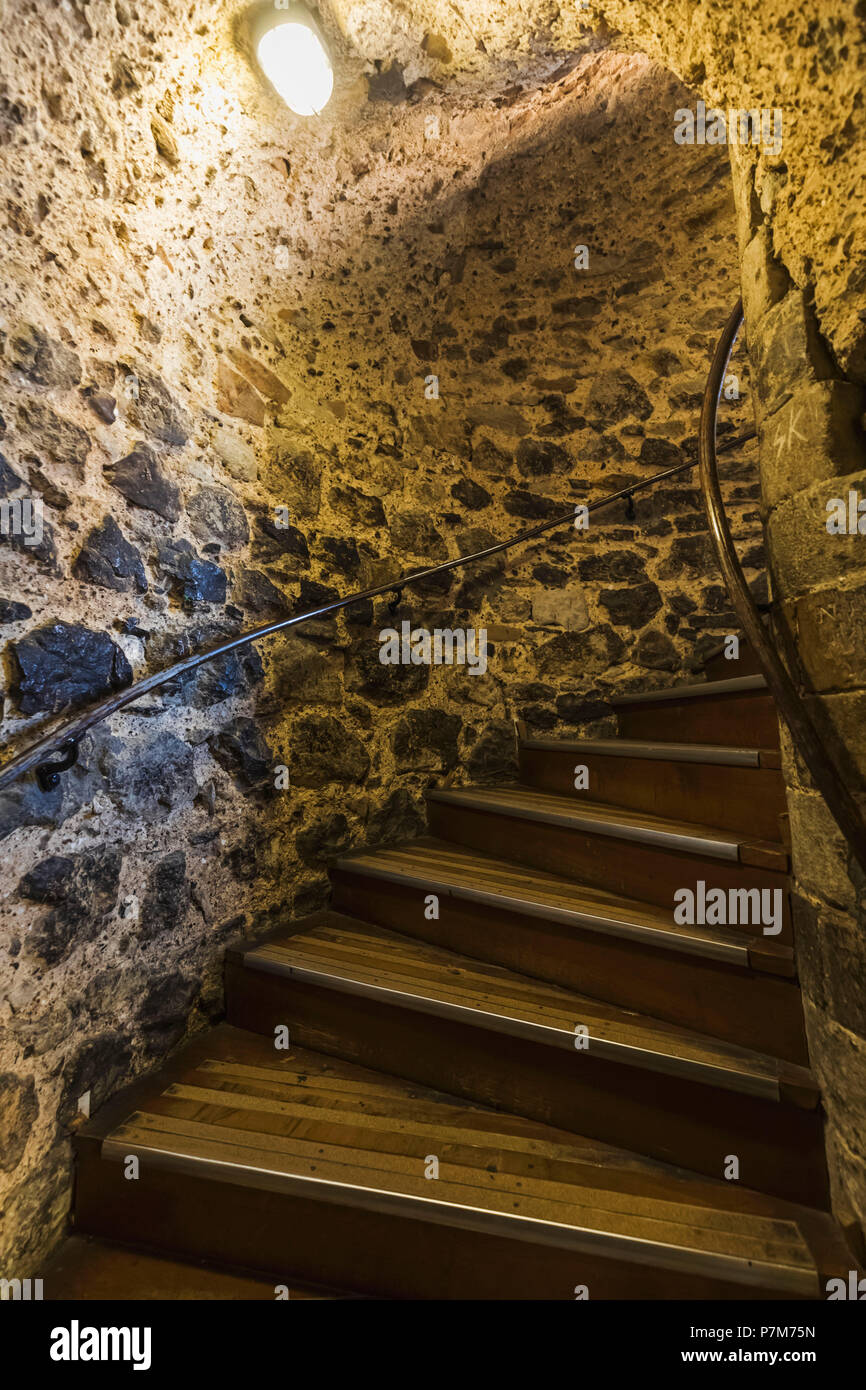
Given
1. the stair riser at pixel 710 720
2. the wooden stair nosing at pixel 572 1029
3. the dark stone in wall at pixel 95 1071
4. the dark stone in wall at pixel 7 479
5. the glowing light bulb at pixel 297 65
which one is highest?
the glowing light bulb at pixel 297 65

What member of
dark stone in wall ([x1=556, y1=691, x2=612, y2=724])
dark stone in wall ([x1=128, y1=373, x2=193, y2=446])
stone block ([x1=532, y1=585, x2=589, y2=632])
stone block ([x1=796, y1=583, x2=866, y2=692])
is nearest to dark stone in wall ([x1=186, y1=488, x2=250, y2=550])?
dark stone in wall ([x1=128, y1=373, x2=193, y2=446])

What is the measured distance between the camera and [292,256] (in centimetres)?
212

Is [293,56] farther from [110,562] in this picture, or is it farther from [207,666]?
[207,666]

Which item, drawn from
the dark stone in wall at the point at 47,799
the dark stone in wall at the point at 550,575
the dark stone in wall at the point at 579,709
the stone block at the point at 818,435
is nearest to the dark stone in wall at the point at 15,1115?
the dark stone in wall at the point at 47,799

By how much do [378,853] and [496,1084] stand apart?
82 cm

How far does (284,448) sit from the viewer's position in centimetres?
205

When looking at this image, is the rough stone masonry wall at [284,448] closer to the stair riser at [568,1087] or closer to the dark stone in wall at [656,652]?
the dark stone in wall at [656,652]

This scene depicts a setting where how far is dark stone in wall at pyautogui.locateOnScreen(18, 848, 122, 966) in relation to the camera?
1.25 m

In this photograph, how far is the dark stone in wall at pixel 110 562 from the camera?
1.42 metres

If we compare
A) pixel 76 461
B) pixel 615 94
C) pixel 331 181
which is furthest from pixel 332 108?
pixel 76 461

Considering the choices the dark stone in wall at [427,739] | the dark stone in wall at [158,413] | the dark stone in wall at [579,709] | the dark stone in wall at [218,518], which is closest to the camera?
the dark stone in wall at [158,413]

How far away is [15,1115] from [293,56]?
267 cm

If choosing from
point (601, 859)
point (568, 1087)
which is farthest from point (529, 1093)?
point (601, 859)

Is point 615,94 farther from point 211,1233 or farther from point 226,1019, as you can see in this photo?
point 211,1233
